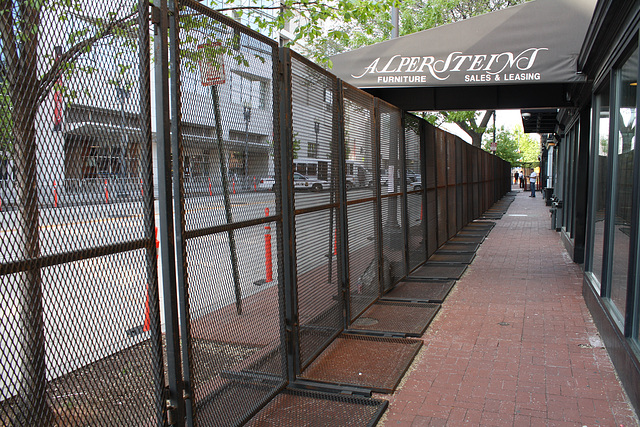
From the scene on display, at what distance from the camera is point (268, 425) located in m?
3.75

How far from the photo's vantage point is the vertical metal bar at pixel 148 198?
9.17 ft

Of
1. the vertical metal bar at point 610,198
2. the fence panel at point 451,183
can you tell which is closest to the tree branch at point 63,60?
the vertical metal bar at point 610,198

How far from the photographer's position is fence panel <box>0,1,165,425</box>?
7.06 feet

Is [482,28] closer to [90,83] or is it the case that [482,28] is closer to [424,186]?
[424,186]

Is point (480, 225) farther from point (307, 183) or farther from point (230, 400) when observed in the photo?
point (230, 400)

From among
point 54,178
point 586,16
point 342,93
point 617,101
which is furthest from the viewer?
point 586,16

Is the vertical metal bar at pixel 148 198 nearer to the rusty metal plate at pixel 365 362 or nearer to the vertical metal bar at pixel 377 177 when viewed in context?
the rusty metal plate at pixel 365 362

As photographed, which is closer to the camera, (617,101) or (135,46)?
(135,46)

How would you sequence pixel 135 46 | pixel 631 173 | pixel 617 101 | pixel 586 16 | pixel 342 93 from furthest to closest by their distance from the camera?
pixel 586 16 → pixel 342 93 → pixel 617 101 → pixel 631 173 → pixel 135 46

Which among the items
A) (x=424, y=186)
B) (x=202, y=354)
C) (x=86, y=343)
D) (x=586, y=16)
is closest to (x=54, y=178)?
(x=86, y=343)

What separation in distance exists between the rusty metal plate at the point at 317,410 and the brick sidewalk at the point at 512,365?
0.17 m

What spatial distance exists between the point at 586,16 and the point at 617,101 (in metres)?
1.88

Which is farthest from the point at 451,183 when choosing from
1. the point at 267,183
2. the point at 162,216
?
the point at 162,216

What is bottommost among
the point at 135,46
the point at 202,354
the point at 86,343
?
the point at 202,354
